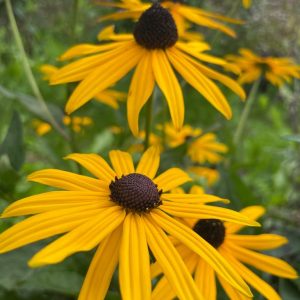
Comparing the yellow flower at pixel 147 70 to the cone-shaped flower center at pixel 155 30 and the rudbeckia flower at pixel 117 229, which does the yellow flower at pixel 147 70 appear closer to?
the cone-shaped flower center at pixel 155 30

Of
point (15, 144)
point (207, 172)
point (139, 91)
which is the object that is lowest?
point (139, 91)

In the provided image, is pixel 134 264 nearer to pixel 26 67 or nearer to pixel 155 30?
pixel 155 30

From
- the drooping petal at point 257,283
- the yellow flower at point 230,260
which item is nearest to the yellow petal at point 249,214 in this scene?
the yellow flower at point 230,260

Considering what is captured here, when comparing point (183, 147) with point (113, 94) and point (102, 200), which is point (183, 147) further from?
point (102, 200)

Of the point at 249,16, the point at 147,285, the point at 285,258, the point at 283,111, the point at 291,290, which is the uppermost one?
the point at 283,111

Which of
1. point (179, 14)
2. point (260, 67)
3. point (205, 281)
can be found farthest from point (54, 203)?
point (260, 67)

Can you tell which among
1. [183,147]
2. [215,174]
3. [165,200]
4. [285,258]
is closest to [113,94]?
[183,147]

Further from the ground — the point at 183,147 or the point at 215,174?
the point at 215,174

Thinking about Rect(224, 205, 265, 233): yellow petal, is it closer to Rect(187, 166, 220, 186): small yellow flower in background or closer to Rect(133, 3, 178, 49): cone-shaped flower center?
Rect(133, 3, 178, 49): cone-shaped flower center
